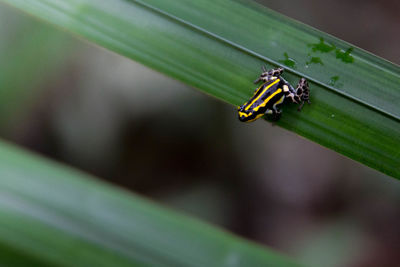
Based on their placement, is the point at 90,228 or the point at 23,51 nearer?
the point at 90,228

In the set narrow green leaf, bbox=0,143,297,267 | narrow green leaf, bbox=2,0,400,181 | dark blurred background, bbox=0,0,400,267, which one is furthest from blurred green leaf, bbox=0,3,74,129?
narrow green leaf, bbox=0,143,297,267

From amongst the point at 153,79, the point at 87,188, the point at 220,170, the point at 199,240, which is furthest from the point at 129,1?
the point at 220,170

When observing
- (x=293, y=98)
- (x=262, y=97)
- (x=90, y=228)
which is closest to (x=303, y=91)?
(x=293, y=98)

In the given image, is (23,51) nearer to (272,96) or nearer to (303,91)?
(272,96)

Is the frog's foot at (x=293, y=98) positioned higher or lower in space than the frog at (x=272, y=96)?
lower

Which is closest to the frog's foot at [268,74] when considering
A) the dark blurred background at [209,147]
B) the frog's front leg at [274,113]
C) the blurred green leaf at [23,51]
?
the frog's front leg at [274,113]

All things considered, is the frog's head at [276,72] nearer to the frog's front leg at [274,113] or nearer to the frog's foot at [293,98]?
the frog's foot at [293,98]
